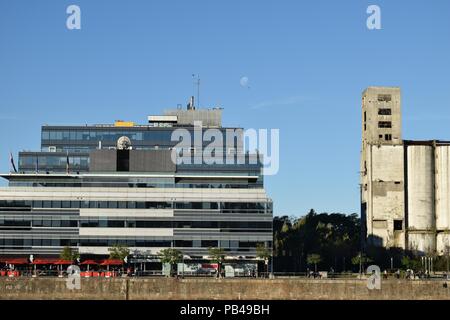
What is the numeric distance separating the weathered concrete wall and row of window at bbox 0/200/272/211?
35787mm

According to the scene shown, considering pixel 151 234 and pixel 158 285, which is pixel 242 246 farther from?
pixel 158 285

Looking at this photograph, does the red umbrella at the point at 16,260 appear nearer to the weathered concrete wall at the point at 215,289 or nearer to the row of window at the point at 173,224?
the row of window at the point at 173,224

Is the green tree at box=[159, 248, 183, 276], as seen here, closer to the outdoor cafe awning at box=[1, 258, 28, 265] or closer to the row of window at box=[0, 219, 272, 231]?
the row of window at box=[0, 219, 272, 231]

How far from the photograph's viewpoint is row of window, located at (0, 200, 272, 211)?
17575 cm

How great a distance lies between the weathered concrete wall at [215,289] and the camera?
141 m

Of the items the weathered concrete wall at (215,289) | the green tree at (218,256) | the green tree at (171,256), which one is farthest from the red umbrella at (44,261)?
the weathered concrete wall at (215,289)

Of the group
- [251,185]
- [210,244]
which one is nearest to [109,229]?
[210,244]

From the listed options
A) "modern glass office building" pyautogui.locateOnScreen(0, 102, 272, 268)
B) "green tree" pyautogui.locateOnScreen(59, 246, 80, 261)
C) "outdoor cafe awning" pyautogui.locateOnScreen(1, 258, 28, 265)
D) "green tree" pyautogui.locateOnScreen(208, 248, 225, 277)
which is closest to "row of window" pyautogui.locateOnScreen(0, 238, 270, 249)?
"modern glass office building" pyautogui.locateOnScreen(0, 102, 272, 268)

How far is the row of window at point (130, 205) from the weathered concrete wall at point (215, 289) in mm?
35787

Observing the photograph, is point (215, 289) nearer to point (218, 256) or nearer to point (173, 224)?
point (218, 256)

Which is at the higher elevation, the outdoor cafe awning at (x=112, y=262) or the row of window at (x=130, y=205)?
the row of window at (x=130, y=205)

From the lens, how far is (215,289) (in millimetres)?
142125
